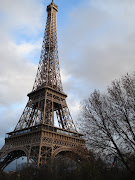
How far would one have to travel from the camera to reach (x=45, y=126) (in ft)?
110

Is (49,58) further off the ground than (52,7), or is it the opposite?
(52,7)

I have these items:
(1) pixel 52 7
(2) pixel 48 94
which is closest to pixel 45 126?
(2) pixel 48 94

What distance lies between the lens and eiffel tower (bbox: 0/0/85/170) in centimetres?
3142

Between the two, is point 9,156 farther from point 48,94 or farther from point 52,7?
point 52,7

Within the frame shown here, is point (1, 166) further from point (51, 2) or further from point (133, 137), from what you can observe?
point (51, 2)

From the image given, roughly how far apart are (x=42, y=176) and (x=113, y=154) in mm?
15650

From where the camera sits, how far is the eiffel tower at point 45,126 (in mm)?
31422

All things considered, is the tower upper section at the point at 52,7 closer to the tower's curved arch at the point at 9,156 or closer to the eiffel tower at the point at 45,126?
the eiffel tower at the point at 45,126

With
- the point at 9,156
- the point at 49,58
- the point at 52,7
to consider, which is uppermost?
the point at 52,7

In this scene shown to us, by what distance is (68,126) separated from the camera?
126 feet

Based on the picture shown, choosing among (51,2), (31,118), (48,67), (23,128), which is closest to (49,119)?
(31,118)

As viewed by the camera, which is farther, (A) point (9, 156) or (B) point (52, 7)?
(B) point (52, 7)

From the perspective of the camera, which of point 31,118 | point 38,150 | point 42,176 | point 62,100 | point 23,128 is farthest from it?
point 62,100

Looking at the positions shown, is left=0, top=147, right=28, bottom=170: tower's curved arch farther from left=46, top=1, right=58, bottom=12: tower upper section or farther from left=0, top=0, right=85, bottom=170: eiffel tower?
left=46, top=1, right=58, bottom=12: tower upper section
